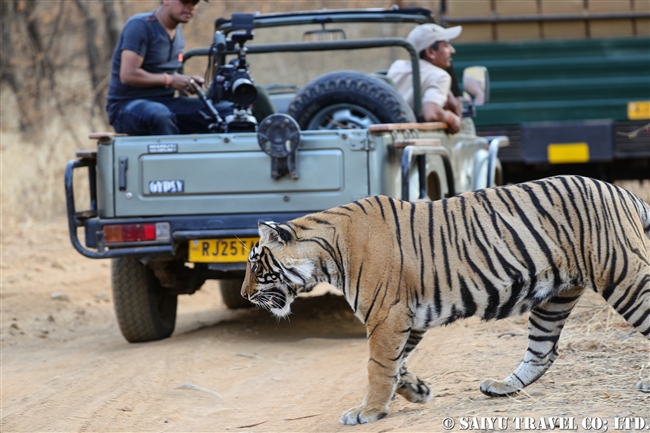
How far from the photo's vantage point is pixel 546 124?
10453mm

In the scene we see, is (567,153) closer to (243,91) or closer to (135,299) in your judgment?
(243,91)

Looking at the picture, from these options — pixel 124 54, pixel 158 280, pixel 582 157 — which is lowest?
pixel 158 280

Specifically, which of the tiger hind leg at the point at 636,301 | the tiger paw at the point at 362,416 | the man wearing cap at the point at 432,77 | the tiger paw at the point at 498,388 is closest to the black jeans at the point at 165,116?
the man wearing cap at the point at 432,77

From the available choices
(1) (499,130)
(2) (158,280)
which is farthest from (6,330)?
(1) (499,130)

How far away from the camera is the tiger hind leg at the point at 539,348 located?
165 inches

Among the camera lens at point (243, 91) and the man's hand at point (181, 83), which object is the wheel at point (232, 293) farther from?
the camera lens at point (243, 91)

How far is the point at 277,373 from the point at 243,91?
1962 mm

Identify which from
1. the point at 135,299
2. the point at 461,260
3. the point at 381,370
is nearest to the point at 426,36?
the point at 135,299

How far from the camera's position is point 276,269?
4.10 meters

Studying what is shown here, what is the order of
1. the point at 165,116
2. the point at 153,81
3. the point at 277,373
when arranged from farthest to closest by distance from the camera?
1. the point at 153,81
2. the point at 165,116
3. the point at 277,373

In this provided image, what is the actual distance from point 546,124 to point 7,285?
6.28 m

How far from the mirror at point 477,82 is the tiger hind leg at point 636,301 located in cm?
404

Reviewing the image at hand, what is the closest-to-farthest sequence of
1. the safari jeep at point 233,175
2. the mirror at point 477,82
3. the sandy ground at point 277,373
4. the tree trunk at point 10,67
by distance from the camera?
the sandy ground at point 277,373 → the safari jeep at point 233,175 → the mirror at point 477,82 → the tree trunk at point 10,67

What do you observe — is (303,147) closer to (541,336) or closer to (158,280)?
(158,280)
